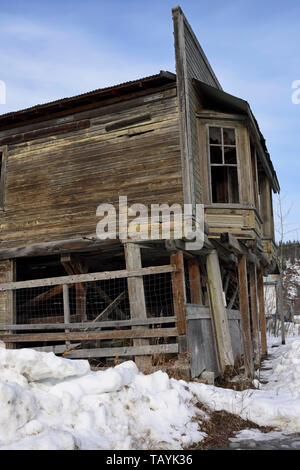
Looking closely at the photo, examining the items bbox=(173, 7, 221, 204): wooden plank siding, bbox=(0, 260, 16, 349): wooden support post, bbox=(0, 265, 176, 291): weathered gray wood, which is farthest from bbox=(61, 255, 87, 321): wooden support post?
bbox=(173, 7, 221, 204): wooden plank siding

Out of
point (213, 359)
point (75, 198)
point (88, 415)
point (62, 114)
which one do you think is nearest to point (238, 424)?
point (88, 415)

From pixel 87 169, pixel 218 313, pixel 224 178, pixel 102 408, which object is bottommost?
pixel 102 408

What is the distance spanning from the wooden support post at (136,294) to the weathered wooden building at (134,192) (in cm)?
2

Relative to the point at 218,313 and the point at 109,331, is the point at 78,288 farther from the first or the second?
the point at 218,313

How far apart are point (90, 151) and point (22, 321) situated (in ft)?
19.5

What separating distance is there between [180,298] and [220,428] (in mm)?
3550

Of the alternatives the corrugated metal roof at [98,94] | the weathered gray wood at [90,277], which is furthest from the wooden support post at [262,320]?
the corrugated metal roof at [98,94]

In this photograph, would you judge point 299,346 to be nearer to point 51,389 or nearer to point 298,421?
point 298,421

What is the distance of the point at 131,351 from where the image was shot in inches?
354

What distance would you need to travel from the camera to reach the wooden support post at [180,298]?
28.6 ft

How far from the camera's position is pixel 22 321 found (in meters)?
13.5

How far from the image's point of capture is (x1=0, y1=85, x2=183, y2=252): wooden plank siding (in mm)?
10008

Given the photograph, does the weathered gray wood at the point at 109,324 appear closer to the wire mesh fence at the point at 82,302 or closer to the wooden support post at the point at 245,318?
the wire mesh fence at the point at 82,302

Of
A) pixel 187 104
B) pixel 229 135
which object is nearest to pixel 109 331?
pixel 187 104
